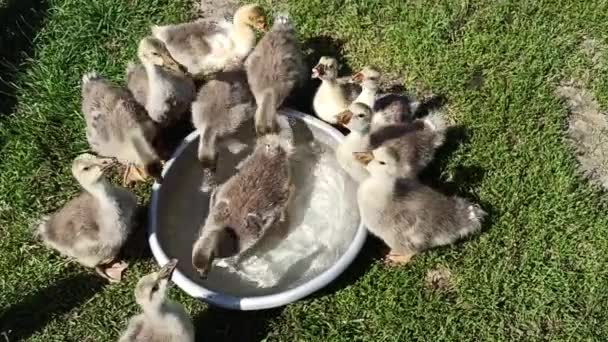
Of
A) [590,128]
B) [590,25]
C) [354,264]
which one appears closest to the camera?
[354,264]

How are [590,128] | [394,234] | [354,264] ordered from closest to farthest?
[394,234], [354,264], [590,128]

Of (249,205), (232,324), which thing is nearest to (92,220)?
(249,205)

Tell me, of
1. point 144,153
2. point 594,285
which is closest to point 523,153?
point 594,285

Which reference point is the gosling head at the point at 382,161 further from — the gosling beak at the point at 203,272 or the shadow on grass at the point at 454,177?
the gosling beak at the point at 203,272

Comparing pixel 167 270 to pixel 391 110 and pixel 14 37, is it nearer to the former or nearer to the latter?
pixel 391 110

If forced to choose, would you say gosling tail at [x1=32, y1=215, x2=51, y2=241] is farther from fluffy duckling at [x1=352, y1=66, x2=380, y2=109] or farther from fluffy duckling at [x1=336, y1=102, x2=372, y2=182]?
fluffy duckling at [x1=352, y1=66, x2=380, y2=109]

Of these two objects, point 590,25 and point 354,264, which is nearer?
point 354,264

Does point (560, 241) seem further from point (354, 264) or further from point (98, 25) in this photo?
point (98, 25)

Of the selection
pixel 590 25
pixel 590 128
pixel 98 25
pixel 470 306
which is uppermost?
pixel 98 25
